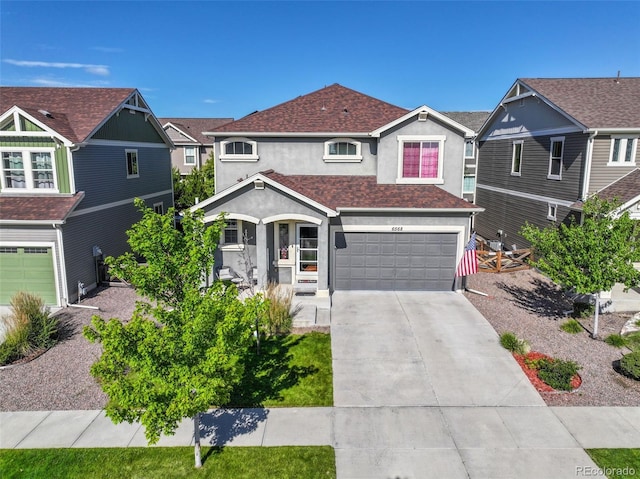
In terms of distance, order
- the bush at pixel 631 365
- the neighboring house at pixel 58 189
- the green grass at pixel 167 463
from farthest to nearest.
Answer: the neighboring house at pixel 58 189
the bush at pixel 631 365
the green grass at pixel 167 463

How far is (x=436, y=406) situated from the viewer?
10.0 meters

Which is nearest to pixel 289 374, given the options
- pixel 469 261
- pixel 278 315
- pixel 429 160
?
pixel 278 315

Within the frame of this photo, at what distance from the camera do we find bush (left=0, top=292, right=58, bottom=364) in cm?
1221

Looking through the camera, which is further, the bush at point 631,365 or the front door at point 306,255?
the front door at point 306,255

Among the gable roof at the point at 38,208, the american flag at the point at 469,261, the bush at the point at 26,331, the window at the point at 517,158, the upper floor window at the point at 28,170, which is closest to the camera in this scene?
the bush at the point at 26,331

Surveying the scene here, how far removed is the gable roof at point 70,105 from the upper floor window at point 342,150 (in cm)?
934

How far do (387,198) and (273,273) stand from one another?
17.5ft

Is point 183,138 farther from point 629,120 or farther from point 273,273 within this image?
point 629,120

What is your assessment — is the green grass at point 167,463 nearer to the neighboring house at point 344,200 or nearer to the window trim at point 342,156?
the neighboring house at point 344,200

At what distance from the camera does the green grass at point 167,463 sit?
26.1 ft

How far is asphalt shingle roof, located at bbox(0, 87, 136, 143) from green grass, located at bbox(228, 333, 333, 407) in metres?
11.0

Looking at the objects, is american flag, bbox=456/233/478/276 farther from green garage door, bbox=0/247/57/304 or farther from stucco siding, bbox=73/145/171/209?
green garage door, bbox=0/247/57/304

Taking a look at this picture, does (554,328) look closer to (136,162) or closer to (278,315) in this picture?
(278,315)

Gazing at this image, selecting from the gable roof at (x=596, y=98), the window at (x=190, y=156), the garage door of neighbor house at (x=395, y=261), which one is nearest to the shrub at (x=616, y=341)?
the garage door of neighbor house at (x=395, y=261)
